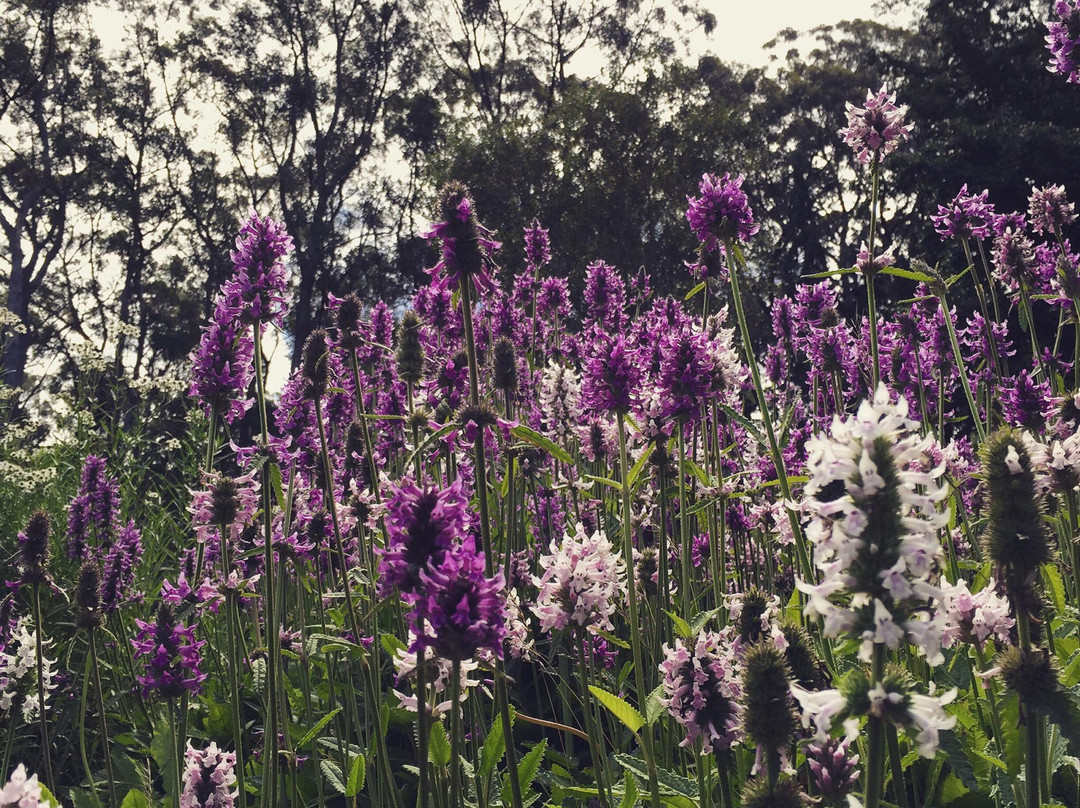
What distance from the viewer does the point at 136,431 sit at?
917 centimetres

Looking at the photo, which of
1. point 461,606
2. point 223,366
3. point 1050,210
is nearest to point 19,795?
point 461,606

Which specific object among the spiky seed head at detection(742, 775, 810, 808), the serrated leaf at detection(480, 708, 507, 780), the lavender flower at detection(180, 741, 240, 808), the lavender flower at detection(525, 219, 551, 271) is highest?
the lavender flower at detection(525, 219, 551, 271)

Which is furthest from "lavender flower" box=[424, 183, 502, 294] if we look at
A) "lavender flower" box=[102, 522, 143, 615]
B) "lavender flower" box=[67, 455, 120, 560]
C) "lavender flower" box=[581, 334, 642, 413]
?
"lavender flower" box=[67, 455, 120, 560]

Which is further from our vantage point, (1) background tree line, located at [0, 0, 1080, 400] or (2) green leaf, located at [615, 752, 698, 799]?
(1) background tree line, located at [0, 0, 1080, 400]

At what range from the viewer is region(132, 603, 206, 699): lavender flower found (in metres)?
2.87

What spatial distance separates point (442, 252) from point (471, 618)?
1.22m

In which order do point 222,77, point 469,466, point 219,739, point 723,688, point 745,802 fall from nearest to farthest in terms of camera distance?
point 745,802 → point 723,688 → point 219,739 → point 469,466 → point 222,77

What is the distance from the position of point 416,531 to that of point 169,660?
164 centimetres

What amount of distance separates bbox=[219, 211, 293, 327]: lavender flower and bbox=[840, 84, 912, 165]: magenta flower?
2.04 m

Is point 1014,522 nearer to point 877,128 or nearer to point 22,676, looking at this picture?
point 877,128

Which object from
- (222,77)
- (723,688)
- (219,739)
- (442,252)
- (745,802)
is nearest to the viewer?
(745,802)

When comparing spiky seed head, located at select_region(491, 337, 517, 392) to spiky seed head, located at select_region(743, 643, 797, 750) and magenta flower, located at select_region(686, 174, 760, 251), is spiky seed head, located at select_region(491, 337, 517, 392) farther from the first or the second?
spiky seed head, located at select_region(743, 643, 797, 750)

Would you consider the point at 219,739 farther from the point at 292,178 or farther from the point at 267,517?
the point at 292,178

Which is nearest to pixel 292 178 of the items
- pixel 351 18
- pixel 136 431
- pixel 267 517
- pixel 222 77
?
pixel 222 77
